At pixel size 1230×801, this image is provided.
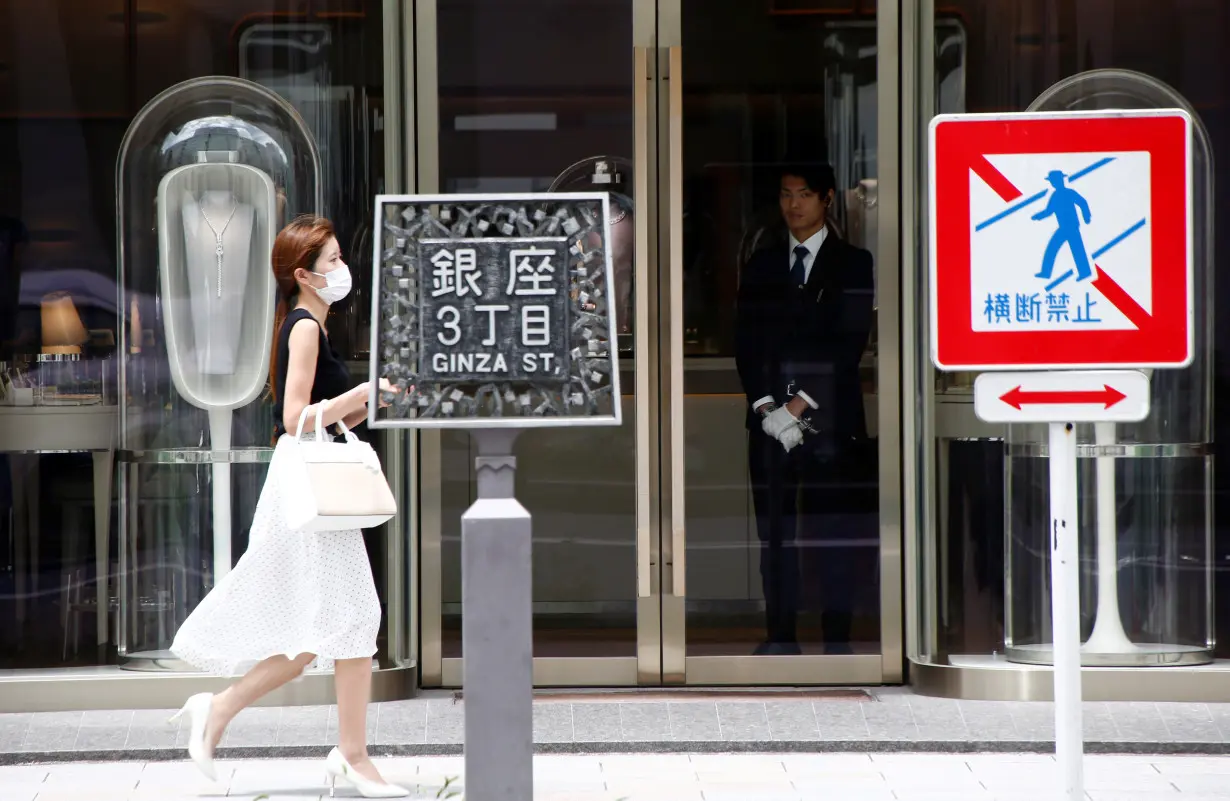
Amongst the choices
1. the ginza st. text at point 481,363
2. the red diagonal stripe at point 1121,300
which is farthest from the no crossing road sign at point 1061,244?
the ginza st. text at point 481,363

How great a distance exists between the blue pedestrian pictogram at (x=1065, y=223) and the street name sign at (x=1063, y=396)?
212 mm

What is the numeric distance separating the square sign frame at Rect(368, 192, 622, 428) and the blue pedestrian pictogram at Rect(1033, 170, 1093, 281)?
93 cm

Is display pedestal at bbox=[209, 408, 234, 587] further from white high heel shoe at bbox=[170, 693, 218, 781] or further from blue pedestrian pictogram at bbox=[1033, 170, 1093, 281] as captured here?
blue pedestrian pictogram at bbox=[1033, 170, 1093, 281]

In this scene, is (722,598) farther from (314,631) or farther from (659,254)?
(314,631)

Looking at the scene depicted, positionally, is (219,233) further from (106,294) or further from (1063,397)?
(1063,397)

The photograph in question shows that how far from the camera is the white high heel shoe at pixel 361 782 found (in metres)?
4.56

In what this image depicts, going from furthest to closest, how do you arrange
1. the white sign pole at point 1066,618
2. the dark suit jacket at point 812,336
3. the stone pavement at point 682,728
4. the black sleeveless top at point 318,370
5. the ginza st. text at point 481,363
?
the dark suit jacket at point 812,336
the stone pavement at point 682,728
the black sleeveless top at point 318,370
the ginza st. text at point 481,363
the white sign pole at point 1066,618

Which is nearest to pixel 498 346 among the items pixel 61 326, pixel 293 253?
pixel 293 253

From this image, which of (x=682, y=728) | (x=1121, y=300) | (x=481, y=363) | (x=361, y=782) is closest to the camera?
(x=1121, y=300)

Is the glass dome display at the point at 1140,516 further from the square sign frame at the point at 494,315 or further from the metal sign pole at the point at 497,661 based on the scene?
the metal sign pole at the point at 497,661

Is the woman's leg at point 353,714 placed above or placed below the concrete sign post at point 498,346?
below

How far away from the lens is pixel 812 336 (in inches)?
236

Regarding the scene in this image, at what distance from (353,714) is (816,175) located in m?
2.64

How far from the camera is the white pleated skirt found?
4.62 metres
